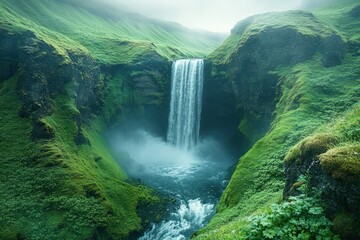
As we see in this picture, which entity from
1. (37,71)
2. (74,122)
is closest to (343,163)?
(74,122)

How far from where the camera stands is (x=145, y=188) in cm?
3197

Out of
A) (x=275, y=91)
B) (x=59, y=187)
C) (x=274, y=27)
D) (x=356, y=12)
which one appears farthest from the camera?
(x=356, y=12)

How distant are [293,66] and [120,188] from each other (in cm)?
2495

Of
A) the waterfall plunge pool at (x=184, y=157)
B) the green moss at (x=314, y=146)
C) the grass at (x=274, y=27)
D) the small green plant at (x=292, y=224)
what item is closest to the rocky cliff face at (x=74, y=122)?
the waterfall plunge pool at (x=184, y=157)

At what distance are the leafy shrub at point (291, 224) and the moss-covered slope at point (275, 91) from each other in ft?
2.30

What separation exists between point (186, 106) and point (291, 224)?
1655 inches

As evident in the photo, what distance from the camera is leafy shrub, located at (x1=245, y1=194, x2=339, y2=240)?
25.4 feet

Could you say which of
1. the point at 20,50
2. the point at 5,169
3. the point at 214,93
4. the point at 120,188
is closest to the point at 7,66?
the point at 20,50

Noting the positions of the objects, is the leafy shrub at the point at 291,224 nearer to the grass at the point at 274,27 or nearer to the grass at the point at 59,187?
the grass at the point at 59,187

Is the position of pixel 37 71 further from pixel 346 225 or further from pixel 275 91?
pixel 346 225

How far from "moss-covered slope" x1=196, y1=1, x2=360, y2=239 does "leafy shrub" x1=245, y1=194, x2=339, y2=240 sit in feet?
2.30

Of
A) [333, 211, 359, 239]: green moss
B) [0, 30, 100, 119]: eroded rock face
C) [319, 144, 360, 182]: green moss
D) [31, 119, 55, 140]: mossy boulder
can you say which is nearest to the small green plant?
[333, 211, 359, 239]: green moss

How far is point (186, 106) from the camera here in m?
49.8

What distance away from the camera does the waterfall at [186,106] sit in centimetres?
4972
